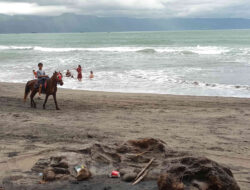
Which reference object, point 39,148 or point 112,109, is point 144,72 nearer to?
point 112,109

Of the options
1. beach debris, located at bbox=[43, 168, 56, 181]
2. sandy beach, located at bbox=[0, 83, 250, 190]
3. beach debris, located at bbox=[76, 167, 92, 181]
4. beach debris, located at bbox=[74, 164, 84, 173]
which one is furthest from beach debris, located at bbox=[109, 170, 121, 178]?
sandy beach, located at bbox=[0, 83, 250, 190]

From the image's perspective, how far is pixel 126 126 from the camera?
8945mm

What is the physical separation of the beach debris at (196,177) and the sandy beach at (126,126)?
835 millimetres

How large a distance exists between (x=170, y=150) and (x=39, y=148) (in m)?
2.85

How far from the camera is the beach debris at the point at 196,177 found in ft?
14.6

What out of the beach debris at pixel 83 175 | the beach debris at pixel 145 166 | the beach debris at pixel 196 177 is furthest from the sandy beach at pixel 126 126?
the beach debris at pixel 83 175

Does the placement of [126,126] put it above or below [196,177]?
below

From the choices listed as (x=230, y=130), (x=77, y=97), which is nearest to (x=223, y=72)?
(x=77, y=97)

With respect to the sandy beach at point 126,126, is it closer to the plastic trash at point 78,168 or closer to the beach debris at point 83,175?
the plastic trash at point 78,168

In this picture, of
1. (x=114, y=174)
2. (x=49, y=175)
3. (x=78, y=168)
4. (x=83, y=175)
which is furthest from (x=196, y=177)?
(x=49, y=175)

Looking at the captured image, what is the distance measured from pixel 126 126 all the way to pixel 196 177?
14.4 feet

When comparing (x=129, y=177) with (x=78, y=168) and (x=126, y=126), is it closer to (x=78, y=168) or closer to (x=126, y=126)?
(x=78, y=168)

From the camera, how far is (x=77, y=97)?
1377 cm

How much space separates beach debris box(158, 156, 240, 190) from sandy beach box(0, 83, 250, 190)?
0.84 m
